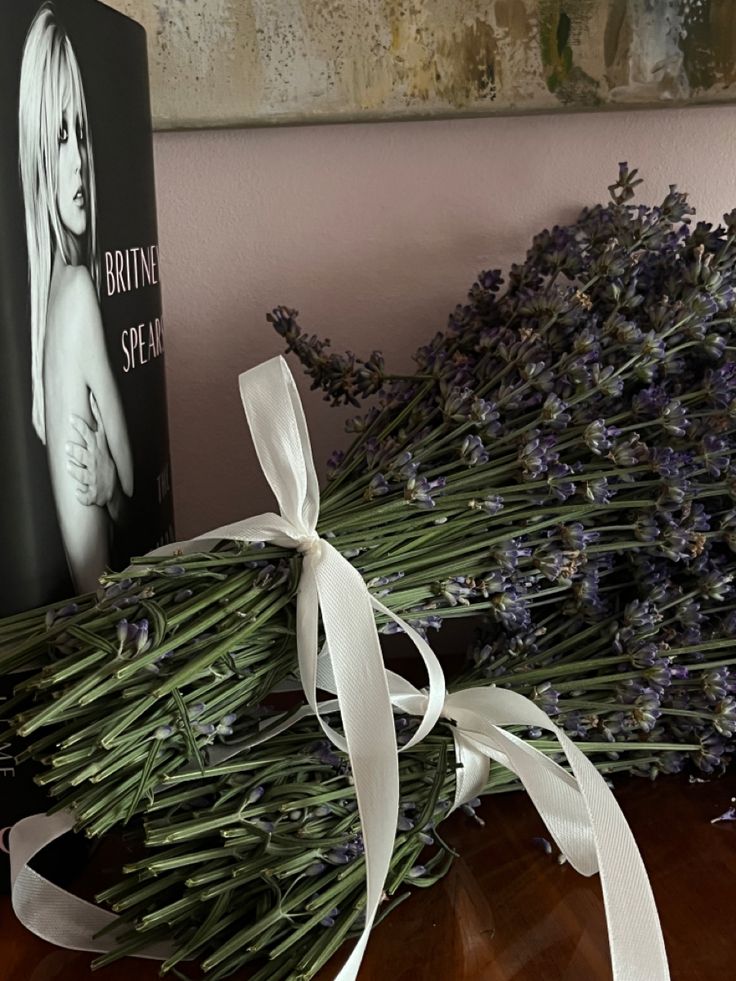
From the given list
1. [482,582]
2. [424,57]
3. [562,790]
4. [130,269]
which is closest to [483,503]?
[482,582]

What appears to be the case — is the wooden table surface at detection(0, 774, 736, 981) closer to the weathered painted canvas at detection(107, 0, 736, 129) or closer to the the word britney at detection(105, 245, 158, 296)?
the the word britney at detection(105, 245, 158, 296)

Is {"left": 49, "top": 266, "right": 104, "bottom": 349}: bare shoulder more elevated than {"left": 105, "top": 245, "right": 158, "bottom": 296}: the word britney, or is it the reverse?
{"left": 105, "top": 245, "right": 158, "bottom": 296}: the word britney

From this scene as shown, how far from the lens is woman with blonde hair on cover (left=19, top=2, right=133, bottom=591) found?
1.39 ft

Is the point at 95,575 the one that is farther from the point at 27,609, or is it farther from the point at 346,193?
the point at 346,193

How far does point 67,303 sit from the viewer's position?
46cm

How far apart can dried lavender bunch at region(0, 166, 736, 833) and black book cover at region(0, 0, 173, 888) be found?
5 cm

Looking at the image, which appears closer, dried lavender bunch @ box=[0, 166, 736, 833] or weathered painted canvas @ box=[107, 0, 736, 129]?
dried lavender bunch @ box=[0, 166, 736, 833]

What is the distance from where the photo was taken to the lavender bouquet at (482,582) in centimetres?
42

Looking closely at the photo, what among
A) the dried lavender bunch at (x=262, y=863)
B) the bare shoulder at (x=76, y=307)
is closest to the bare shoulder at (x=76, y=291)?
the bare shoulder at (x=76, y=307)

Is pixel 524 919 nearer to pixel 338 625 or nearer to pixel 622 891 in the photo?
pixel 622 891

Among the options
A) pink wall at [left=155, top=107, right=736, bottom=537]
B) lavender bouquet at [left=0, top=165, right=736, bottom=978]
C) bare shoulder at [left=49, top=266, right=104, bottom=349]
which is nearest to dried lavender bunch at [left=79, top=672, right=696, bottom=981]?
lavender bouquet at [left=0, top=165, right=736, bottom=978]

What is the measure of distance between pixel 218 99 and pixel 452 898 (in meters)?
0.57

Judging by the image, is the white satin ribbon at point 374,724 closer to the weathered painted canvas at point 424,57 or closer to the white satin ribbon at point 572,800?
the white satin ribbon at point 572,800

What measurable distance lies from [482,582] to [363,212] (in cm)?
36
